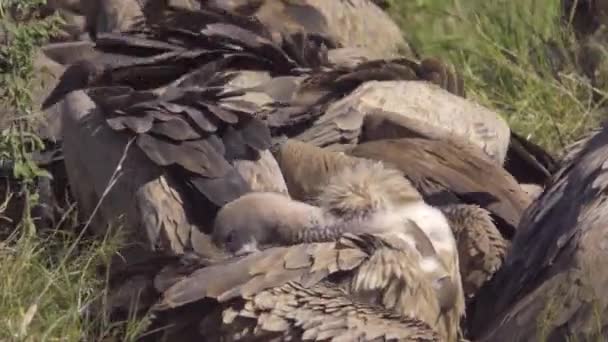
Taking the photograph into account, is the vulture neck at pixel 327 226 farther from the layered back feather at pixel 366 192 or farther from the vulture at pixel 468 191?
the vulture at pixel 468 191

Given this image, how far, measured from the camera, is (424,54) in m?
7.71

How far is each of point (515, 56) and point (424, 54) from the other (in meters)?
0.49

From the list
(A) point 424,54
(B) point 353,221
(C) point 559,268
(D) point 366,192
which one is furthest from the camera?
(A) point 424,54

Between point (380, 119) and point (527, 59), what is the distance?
1979 millimetres

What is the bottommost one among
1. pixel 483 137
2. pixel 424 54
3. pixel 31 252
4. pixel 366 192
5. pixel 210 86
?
pixel 424 54

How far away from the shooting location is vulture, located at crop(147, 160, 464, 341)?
4.19 meters

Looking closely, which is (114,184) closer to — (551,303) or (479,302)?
(479,302)

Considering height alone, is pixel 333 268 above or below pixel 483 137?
above

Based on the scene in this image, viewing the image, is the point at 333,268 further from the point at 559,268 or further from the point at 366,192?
the point at 559,268

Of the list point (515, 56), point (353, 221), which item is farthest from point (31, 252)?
point (515, 56)

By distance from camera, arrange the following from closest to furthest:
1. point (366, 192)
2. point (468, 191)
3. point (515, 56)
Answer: point (366, 192)
point (468, 191)
point (515, 56)

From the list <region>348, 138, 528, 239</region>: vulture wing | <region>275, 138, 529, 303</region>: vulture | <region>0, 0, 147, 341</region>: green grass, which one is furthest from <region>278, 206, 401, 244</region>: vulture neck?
<region>348, 138, 528, 239</region>: vulture wing

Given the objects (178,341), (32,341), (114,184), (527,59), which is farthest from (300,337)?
(527,59)

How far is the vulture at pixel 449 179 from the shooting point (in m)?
4.95
